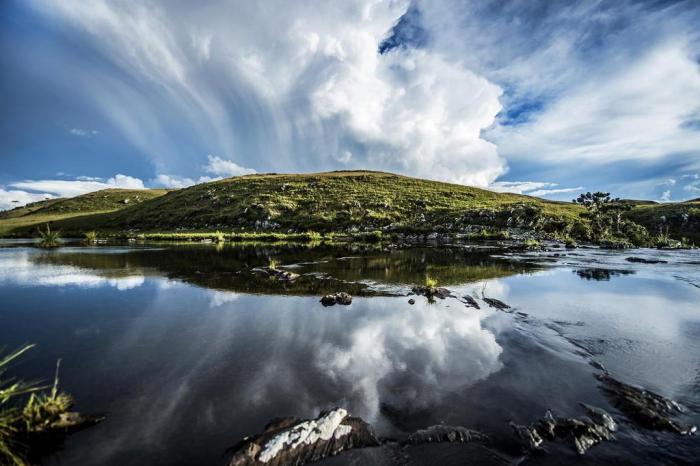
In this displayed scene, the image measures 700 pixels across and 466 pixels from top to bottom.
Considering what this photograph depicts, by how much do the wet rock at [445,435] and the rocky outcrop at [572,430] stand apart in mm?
1089

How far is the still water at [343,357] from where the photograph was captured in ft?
28.7

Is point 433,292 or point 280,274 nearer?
point 433,292

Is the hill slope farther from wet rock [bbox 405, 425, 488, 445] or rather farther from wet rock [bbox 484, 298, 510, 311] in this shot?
wet rock [bbox 405, 425, 488, 445]

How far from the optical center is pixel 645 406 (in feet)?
31.6

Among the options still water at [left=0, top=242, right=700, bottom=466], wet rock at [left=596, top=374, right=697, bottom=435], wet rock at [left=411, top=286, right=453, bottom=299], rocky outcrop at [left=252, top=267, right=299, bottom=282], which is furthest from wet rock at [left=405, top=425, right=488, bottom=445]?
rocky outcrop at [left=252, top=267, right=299, bottom=282]

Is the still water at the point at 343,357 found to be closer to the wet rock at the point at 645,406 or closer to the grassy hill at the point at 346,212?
the wet rock at the point at 645,406

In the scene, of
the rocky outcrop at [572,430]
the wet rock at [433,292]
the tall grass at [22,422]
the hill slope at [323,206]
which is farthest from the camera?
the hill slope at [323,206]

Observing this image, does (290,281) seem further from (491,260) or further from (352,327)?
(491,260)

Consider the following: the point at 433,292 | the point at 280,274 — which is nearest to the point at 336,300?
the point at 433,292

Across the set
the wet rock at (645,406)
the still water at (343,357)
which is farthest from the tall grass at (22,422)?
the wet rock at (645,406)

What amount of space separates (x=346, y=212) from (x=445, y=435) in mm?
93551

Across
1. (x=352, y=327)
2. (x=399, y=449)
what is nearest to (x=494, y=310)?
(x=352, y=327)

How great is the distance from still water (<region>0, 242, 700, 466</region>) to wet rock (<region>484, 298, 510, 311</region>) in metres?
0.81

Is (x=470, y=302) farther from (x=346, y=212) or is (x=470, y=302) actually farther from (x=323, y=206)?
(x=323, y=206)
